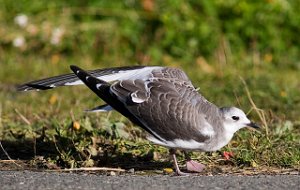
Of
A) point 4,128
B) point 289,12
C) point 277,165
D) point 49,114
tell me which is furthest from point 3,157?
point 289,12

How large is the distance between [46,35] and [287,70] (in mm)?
3060

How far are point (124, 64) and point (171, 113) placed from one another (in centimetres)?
476

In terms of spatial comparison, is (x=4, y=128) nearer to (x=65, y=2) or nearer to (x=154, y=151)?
(x=154, y=151)

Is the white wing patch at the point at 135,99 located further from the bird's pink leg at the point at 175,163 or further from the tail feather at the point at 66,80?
the tail feather at the point at 66,80

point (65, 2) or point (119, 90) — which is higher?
point (65, 2)

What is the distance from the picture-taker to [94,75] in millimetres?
6367

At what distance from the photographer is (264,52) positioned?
35.5ft

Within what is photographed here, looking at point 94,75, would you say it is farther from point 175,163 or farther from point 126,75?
point 175,163

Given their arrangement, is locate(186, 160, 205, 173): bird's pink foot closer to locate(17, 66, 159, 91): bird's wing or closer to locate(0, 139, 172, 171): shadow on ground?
locate(0, 139, 172, 171): shadow on ground

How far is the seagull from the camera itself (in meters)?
5.70

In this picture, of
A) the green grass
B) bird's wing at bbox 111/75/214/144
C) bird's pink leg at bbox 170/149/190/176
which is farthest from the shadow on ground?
bird's wing at bbox 111/75/214/144

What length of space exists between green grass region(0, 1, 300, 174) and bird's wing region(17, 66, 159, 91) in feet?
1.54

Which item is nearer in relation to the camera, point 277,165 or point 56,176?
→ point 56,176

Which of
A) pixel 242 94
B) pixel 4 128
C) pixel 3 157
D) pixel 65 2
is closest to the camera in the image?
pixel 3 157
